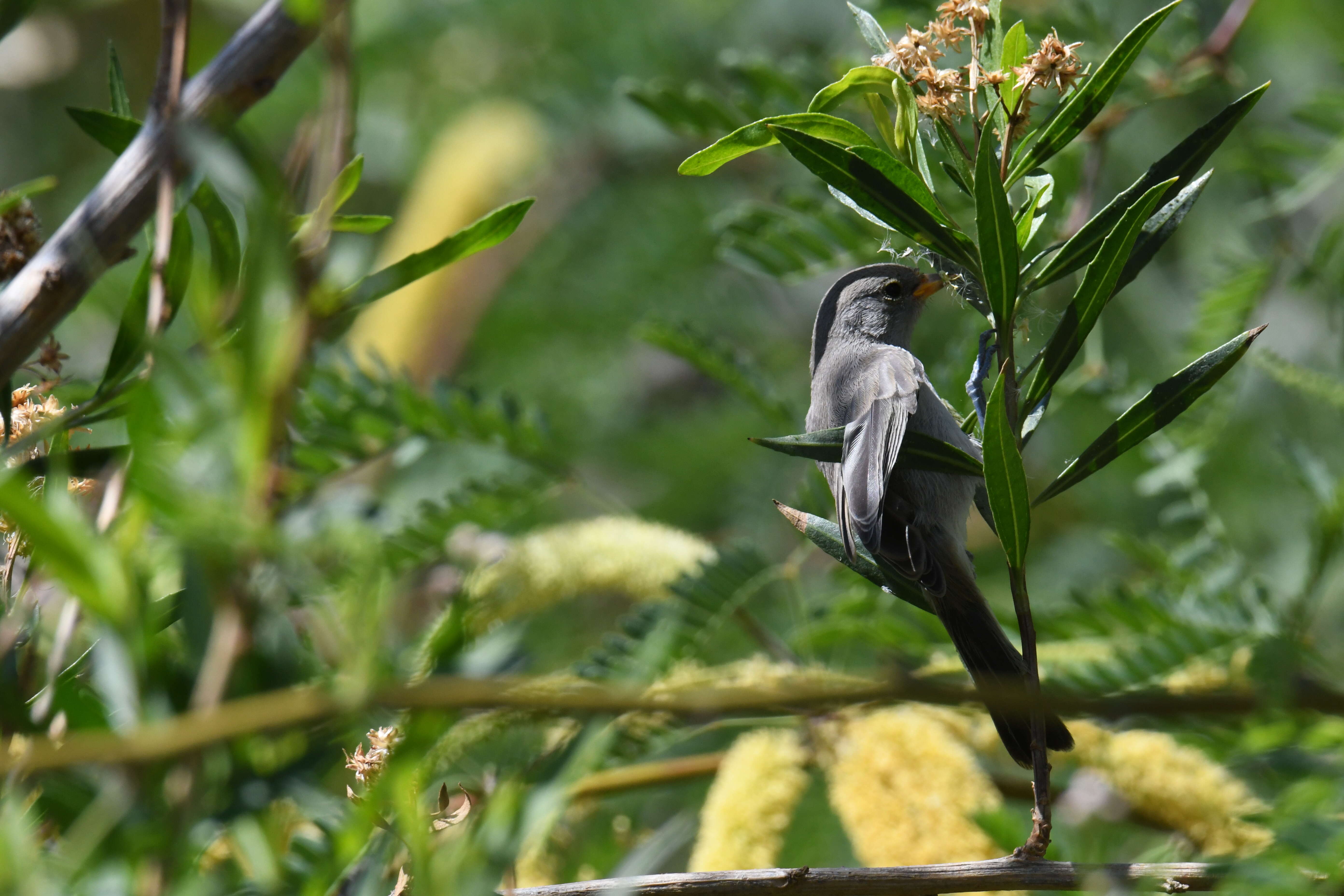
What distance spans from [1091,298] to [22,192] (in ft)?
2.27

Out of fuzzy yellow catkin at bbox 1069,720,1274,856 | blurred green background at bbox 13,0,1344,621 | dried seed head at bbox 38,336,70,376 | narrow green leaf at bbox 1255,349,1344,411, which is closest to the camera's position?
dried seed head at bbox 38,336,70,376

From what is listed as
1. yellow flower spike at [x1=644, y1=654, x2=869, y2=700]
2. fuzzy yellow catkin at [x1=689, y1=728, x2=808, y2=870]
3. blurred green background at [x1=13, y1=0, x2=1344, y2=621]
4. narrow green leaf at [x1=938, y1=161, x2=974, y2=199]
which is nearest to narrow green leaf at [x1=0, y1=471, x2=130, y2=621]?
narrow green leaf at [x1=938, y1=161, x2=974, y2=199]

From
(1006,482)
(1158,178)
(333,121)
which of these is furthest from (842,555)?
(333,121)

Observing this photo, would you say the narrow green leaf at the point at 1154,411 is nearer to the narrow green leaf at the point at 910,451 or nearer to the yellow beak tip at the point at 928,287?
the narrow green leaf at the point at 910,451

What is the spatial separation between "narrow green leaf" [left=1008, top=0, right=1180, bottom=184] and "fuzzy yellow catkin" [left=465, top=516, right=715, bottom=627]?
2.69 ft

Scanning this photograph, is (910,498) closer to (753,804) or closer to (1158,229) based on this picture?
(753,804)

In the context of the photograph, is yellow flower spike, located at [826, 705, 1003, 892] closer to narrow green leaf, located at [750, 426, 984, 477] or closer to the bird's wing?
the bird's wing

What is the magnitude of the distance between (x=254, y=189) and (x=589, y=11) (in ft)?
8.76

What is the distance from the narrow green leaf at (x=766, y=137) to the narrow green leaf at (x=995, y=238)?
0.07 m

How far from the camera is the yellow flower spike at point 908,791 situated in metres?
1.11

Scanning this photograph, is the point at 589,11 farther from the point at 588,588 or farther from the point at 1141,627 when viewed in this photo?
the point at 1141,627

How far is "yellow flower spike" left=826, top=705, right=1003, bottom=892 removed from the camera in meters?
1.11

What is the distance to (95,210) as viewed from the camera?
2.60 ft

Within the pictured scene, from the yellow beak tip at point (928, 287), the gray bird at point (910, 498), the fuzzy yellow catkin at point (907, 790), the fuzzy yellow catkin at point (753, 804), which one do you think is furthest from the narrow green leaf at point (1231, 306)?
the fuzzy yellow catkin at point (753, 804)
